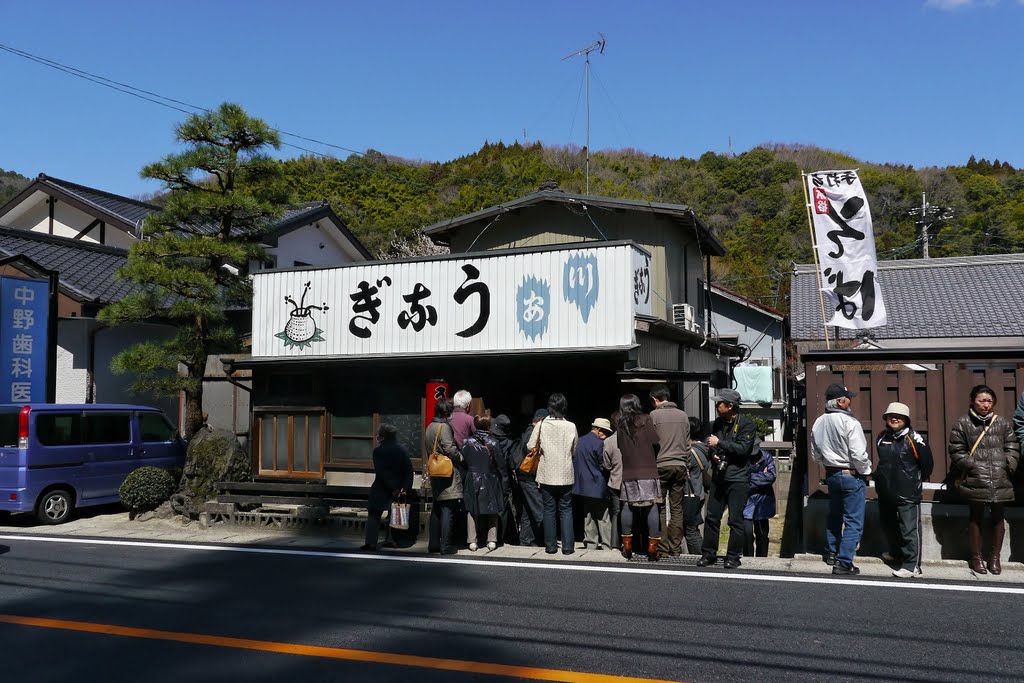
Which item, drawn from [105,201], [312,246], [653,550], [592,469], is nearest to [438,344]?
[592,469]

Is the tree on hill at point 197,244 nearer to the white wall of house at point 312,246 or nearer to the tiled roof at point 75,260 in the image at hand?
the tiled roof at point 75,260

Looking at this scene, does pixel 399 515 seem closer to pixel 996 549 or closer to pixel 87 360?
pixel 996 549

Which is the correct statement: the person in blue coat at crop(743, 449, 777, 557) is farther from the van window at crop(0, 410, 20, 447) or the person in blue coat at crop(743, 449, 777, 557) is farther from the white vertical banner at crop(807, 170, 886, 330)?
the van window at crop(0, 410, 20, 447)

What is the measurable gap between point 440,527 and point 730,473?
3.61 meters

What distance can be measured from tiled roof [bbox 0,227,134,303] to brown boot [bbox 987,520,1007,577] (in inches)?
698

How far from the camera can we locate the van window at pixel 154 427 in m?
15.3

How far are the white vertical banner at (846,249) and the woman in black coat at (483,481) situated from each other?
6364 mm

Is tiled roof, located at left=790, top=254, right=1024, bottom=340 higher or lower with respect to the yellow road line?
higher

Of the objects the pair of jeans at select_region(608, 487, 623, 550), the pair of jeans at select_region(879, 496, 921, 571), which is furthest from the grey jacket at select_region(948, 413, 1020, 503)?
the pair of jeans at select_region(608, 487, 623, 550)

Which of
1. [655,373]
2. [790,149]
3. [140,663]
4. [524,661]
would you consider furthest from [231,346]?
[790,149]

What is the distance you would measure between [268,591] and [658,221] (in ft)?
41.7

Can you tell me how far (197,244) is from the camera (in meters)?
14.9

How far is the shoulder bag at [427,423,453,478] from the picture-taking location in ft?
32.5

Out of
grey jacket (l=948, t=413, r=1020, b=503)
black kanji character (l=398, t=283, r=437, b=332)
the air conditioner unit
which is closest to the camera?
grey jacket (l=948, t=413, r=1020, b=503)
